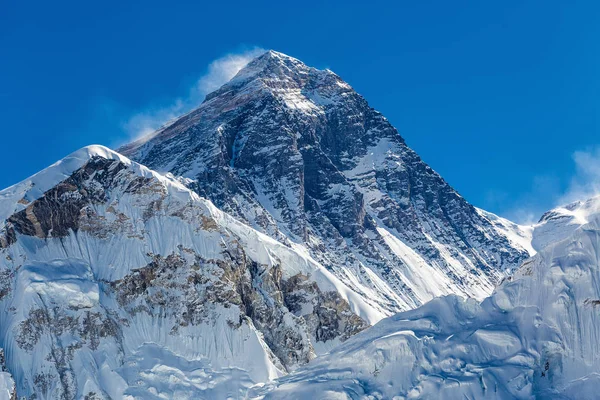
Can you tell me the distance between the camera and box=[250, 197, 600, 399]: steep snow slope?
130m

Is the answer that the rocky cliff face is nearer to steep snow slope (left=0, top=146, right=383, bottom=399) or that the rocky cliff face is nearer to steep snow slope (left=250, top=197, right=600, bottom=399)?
steep snow slope (left=0, top=146, right=383, bottom=399)

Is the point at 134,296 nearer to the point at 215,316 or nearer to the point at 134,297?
the point at 134,297

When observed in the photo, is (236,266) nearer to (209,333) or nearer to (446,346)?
(209,333)

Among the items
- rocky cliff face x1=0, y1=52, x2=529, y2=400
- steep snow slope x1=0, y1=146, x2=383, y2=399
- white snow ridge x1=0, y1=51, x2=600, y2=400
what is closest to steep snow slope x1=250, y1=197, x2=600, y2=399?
white snow ridge x1=0, y1=51, x2=600, y2=400

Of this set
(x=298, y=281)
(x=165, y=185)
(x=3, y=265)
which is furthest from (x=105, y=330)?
(x=298, y=281)

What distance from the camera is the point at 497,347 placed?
136m

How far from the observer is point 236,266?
180 meters

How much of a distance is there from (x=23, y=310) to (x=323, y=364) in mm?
45919

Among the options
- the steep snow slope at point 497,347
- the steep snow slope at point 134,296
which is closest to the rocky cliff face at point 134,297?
the steep snow slope at point 134,296

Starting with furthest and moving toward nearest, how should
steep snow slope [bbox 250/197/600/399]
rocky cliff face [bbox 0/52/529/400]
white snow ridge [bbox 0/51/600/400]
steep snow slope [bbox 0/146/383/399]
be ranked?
1. steep snow slope [bbox 0/146/383/399]
2. rocky cliff face [bbox 0/52/529/400]
3. white snow ridge [bbox 0/51/600/400]
4. steep snow slope [bbox 250/197/600/399]

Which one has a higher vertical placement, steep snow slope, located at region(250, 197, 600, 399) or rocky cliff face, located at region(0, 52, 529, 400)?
rocky cliff face, located at region(0, 52, 529, 400)

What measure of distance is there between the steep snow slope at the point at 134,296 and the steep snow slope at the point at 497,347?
18431mm

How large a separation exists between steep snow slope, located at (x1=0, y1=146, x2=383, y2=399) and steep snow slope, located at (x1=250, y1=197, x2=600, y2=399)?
1843cm

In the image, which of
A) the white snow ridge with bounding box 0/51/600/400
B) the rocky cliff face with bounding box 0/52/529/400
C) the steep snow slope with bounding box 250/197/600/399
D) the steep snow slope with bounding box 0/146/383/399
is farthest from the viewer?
the steep snow slope with bounding box 0/146/383/399
